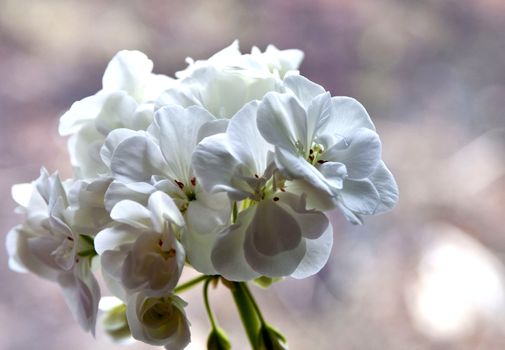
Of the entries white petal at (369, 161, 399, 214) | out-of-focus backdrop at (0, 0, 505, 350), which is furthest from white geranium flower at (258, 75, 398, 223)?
out-of-focus backdrop at (0, 0, 505, 350)

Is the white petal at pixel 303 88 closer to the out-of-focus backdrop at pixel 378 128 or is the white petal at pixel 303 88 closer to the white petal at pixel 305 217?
the white petal at pixel 305 217

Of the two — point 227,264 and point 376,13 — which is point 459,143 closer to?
point 376,13

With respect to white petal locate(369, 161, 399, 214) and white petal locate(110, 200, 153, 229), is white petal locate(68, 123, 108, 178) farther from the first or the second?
white petal locate(369, 161, 399, 214)

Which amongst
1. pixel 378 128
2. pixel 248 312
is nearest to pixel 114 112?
pixel 248 312

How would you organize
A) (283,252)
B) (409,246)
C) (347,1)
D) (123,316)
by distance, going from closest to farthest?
(283,252) < (123,316) < (409,246) < (347,1)

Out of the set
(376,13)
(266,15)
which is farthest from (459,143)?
(266,15)
